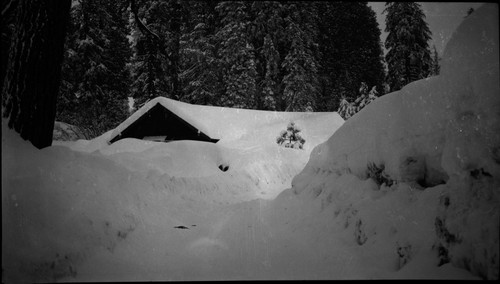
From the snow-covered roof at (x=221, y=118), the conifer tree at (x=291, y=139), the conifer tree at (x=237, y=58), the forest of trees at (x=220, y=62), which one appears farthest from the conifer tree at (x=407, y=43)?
the conifer tree at (x=291, y=139)

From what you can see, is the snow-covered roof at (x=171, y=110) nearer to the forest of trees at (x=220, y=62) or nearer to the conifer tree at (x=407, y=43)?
the forest of trees at (x=220, y=62)

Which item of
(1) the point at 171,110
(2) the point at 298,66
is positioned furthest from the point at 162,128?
(2) the point at 298,66

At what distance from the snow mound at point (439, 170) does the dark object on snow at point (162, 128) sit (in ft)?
39.2

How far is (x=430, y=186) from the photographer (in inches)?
135

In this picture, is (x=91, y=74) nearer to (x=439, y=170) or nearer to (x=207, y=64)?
(x=207, y=64)

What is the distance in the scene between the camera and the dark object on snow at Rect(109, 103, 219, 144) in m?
15.5

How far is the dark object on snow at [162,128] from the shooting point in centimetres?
1551

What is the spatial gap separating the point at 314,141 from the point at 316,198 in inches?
507

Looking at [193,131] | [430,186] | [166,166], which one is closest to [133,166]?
[166,166]

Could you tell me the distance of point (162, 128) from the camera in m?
16.0

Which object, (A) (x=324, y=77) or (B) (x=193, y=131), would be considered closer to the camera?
(B) (x=193, y=131)

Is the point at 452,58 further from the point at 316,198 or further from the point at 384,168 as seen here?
the point at 316,198

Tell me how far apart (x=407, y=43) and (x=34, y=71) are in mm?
28547

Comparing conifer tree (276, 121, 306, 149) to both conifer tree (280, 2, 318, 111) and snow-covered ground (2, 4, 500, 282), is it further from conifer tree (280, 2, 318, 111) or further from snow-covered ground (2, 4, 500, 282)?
conifer tree (280, 2, 318, 111)
